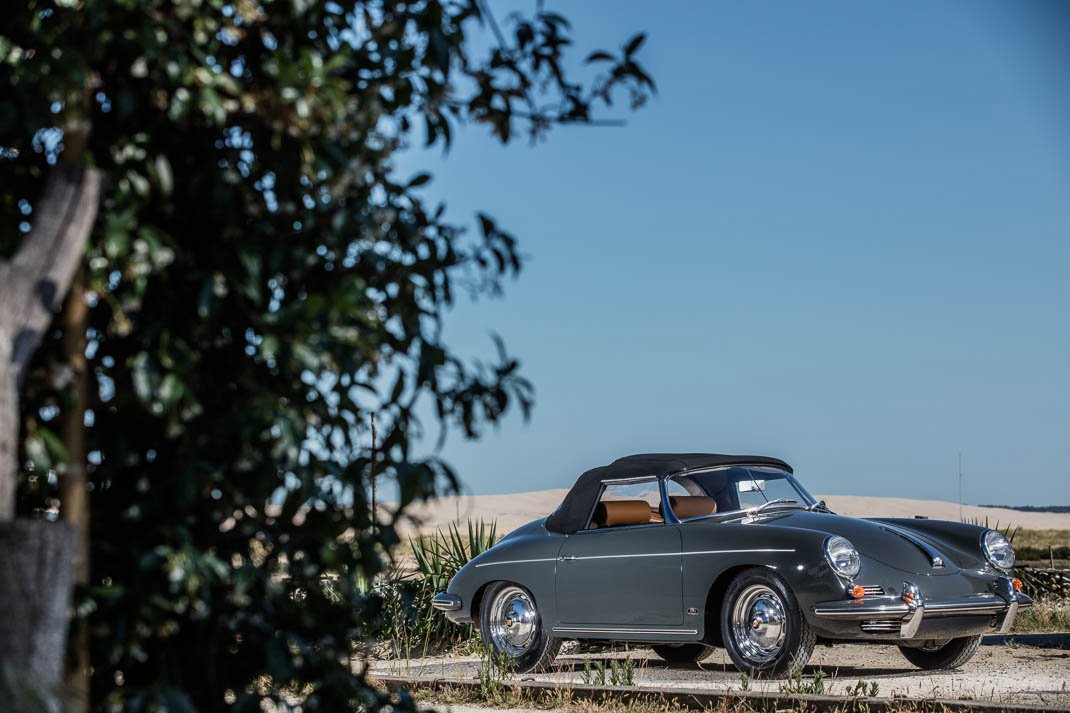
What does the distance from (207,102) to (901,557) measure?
6.72 metres

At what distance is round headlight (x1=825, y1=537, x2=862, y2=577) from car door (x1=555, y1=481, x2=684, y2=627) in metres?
1.21

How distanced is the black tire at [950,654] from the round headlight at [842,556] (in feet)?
5.57

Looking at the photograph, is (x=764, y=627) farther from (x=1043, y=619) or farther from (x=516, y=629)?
(x=1043, y=619)

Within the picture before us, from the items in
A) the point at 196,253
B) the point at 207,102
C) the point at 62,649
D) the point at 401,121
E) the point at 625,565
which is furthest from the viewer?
the point at 625,565

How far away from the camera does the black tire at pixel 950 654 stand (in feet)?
31.7

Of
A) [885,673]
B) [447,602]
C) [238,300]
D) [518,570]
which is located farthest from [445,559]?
[238,300]

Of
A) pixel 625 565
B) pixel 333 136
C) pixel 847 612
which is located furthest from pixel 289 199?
pixel 625 565

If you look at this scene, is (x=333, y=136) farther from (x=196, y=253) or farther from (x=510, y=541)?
(x=510, y=541)

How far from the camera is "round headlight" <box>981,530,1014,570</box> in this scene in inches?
373

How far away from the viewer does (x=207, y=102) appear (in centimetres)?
348

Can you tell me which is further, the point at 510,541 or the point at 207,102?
the point at 510,541

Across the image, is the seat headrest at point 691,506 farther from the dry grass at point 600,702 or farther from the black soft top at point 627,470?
the dry grass at point 600,702

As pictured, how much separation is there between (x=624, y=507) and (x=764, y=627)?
5.90 feet

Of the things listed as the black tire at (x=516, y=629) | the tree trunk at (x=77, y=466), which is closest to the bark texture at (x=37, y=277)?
the tree trunk at (x=77, y=466)
